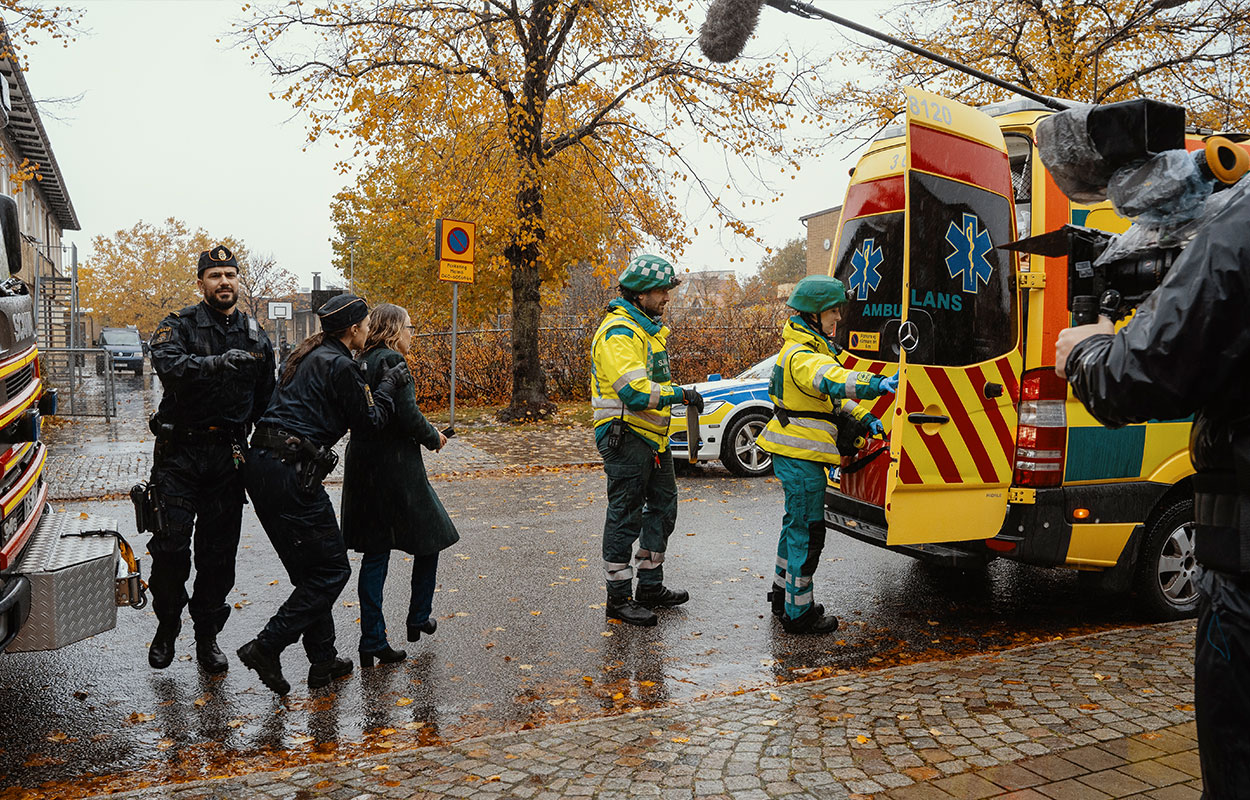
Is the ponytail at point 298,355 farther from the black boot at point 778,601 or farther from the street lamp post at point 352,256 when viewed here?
the street lamp post at point 352,256

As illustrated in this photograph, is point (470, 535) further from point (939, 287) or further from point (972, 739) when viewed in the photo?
point (972, 739)

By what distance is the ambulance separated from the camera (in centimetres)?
480

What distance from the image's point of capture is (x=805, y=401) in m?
5.18

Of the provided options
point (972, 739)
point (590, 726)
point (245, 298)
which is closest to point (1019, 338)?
point (972, 739)

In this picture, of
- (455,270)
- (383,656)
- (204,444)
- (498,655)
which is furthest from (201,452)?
(455,270)

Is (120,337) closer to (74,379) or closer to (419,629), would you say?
(74,379)

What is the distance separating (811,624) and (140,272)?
67132 mm

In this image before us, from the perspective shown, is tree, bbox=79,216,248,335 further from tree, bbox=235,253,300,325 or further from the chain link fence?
the chain link fence

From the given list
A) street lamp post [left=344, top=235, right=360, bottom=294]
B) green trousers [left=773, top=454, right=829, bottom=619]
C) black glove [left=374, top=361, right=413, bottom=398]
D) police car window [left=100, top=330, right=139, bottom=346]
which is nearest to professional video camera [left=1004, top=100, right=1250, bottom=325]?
green trousers [left=773, top=454, right=829, bottom=619]

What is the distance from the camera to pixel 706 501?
9.29 metres

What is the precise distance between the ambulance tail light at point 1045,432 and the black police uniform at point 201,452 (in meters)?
3.94

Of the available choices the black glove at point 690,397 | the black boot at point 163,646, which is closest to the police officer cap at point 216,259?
the black boot at point 163,646

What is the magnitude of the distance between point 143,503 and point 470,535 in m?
3.53

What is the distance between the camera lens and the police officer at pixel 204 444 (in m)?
4.55
